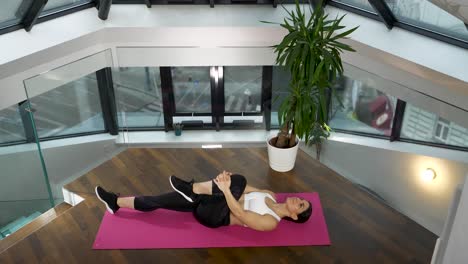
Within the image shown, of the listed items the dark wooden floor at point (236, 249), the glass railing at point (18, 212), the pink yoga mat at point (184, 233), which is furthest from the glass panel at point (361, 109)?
the glass railing at point (18, 212)

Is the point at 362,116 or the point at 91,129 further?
the point at 362,116

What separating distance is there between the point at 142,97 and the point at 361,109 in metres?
3.41

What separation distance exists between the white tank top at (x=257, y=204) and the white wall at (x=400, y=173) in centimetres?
145

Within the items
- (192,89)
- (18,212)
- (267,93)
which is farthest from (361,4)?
(18,212)

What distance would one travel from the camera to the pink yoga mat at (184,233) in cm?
398

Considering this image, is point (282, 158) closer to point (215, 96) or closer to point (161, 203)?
point (161, 203)

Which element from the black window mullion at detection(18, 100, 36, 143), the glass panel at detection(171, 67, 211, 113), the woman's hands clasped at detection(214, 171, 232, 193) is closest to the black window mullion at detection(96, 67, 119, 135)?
the black window mullion at detection(18, 100, 36, 143)

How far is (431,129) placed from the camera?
5.15m

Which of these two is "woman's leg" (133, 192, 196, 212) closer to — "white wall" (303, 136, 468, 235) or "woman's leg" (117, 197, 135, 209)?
"woman's leg" (117, 197, 135, 209)

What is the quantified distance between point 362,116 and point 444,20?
182 centimetres

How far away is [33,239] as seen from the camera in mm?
4055

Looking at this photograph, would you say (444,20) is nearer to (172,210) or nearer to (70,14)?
(172,210)

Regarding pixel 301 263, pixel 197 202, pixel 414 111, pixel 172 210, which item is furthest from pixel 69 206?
pixel 414 111

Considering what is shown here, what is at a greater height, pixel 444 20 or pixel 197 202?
pixel 444 20
